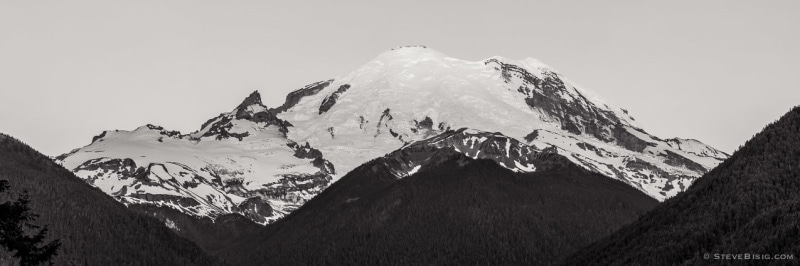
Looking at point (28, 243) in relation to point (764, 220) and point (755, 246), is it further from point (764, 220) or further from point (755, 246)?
point (764, 220)

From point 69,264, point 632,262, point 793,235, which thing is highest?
point 793,235

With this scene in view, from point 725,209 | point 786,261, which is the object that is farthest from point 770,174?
point 786,261

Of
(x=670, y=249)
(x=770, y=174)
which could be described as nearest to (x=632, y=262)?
(x=670, y=249)

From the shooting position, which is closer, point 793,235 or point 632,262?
point 793,235

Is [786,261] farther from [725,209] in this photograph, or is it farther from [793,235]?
[725,209]

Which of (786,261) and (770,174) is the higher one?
(770,174)

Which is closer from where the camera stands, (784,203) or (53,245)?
(53,245)

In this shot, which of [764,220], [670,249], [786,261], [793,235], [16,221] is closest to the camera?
[16,221]

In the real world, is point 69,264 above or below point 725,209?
below

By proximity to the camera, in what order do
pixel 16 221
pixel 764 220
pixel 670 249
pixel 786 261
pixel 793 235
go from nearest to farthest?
pixel 16 221, pixel 786 261, pixel 793 235, pixel 764 220, pixel 670 249
